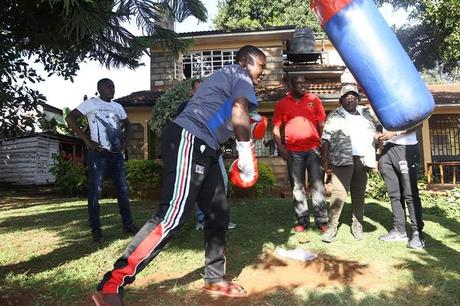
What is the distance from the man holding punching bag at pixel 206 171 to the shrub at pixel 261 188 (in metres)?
5.96

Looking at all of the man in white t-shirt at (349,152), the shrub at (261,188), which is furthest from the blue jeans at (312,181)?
the shrub at (261,188)

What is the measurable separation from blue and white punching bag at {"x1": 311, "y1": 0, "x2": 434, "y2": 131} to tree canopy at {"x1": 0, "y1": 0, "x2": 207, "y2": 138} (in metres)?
1.45

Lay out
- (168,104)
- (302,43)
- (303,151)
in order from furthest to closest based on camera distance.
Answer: (302,43) < (168,104) < (303,151)

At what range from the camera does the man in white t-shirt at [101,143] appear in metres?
4.61

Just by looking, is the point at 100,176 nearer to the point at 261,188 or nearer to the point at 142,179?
the point at 142,179

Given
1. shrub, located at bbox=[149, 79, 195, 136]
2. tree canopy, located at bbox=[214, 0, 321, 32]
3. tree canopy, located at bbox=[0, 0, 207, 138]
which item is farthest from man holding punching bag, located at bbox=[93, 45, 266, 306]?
tree canopy, located at bbox=[214, 0, 321, 32]

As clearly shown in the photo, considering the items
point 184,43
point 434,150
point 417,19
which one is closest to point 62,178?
point 184,43

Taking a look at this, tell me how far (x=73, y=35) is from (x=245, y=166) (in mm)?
2090

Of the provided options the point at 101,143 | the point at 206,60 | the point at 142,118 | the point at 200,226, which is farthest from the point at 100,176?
the point at 206,60

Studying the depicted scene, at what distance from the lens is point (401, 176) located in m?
4.62

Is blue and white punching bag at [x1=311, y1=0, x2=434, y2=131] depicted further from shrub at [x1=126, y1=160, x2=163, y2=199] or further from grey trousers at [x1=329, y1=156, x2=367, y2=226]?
shrub at [x1=126, y1=160, x2=163, y2=199]

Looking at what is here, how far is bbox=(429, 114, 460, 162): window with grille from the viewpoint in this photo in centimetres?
1605

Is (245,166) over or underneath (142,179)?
over

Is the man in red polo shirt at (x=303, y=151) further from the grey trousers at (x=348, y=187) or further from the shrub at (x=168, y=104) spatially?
the shrub at (x=168, y=104)
